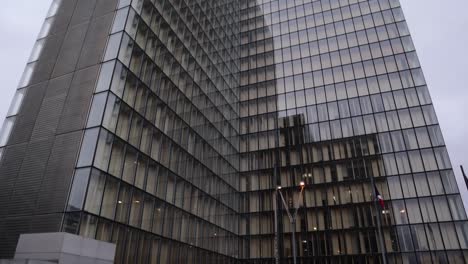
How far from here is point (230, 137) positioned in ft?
157

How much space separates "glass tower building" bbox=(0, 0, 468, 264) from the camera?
81.2 feet

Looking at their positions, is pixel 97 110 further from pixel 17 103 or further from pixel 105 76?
pixel 17 103

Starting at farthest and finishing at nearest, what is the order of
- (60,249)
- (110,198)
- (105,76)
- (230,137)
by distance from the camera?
(230,137)
(105,76)
(110,198)
(60,249)

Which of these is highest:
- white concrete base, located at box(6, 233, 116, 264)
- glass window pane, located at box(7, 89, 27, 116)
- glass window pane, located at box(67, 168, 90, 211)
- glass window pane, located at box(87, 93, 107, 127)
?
glass window pane, located at box(7, 89, 27, 116)

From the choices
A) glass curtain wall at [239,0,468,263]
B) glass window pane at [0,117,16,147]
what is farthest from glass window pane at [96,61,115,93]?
glass curtain wall at [239,0,468,263]

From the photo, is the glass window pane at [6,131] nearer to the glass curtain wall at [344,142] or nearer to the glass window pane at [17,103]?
the glass window pane at [17,103]

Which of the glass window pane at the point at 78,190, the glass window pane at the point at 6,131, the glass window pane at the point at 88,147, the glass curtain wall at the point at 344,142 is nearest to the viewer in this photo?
the glass window pane at the point at 78,190

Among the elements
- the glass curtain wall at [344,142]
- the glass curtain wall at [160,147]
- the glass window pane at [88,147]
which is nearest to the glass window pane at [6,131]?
the glass curtain wall at [160,147]

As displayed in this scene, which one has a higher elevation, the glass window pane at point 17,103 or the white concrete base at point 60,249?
the glass window pane at point 17,103

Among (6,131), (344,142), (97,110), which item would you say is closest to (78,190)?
(97,110)

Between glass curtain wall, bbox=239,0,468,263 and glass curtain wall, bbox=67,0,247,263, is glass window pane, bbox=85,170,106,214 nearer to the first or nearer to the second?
glass curtain wall, bbox=67,0,247,263

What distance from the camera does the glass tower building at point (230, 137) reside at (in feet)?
81.2

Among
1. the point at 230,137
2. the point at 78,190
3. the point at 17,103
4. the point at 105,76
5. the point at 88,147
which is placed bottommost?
the point at 78,190

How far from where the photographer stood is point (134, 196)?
A: 2650 cm
